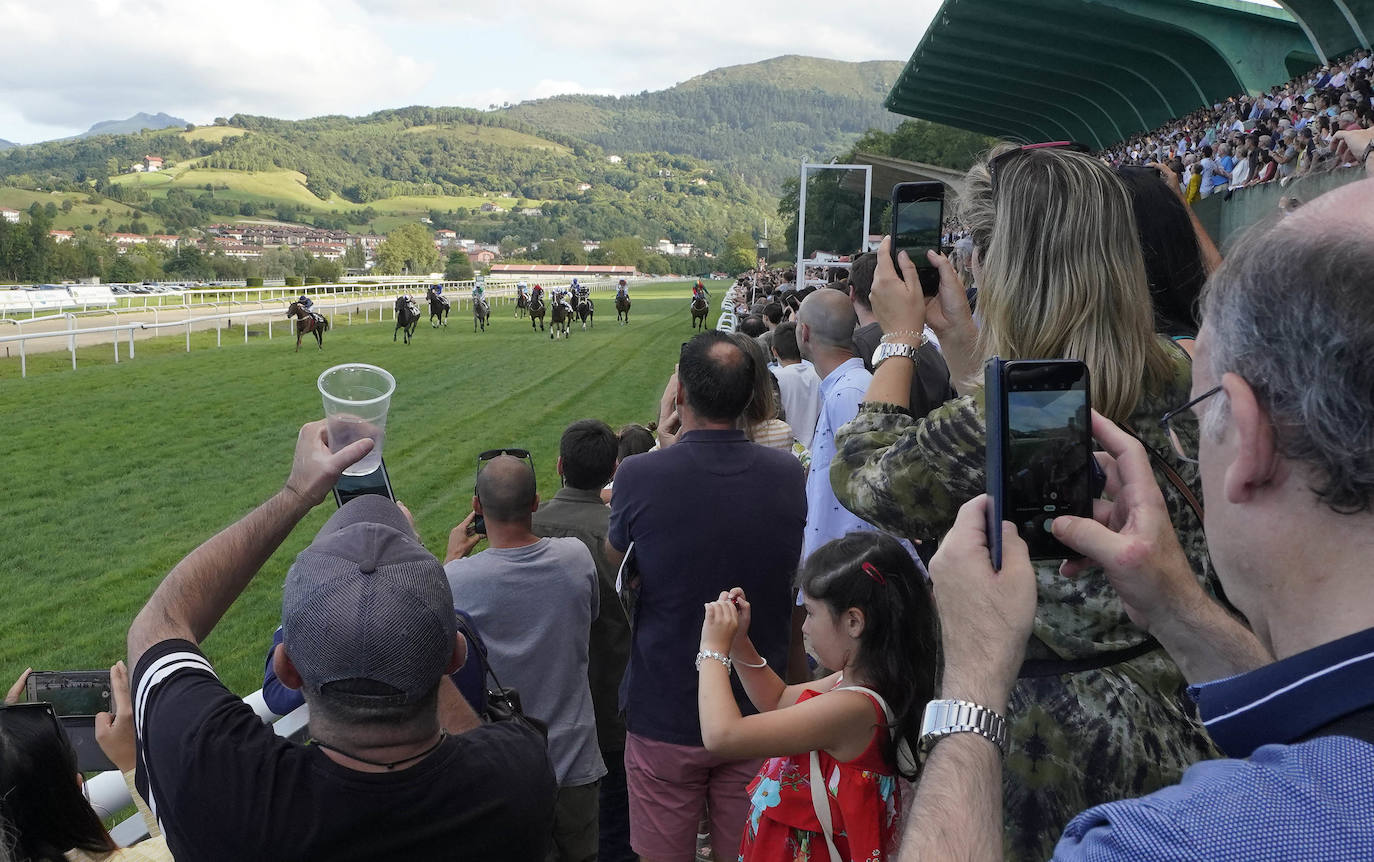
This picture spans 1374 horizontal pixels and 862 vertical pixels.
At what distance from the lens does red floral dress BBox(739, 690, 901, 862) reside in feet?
6.81

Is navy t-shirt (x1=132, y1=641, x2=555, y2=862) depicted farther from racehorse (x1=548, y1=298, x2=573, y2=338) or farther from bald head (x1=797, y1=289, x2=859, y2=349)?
racehorse (x1=548, y1=298, x2=573, y2=338)

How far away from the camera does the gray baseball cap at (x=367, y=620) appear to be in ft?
4.87

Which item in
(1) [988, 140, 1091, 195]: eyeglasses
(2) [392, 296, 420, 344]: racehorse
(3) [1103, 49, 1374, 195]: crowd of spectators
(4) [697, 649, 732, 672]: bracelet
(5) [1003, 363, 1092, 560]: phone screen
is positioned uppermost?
(3) [1103, 49, 1374, 195]: crowd of spectators

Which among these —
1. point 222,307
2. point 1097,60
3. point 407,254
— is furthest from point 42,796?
point 407,254

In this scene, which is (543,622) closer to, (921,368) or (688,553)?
(688,553)

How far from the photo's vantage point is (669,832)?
9.39 feet

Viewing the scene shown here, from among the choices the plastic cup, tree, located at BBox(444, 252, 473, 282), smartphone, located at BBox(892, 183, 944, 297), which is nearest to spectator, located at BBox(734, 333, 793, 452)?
smartphone, located at BBox(892, 183, 944, 297)

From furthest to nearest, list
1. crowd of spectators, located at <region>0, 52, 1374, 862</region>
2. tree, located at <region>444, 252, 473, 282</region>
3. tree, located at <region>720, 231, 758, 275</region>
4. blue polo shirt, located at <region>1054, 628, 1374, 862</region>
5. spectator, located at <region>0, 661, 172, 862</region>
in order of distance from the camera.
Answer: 1. tree, located at <region>720, 231, 758, 275</region>
2. tree, located at <region>444, 252, 473, 282</region>
3. spectator, located at <region>0, 661, 172, 862</region>
4. crowd of spectators, located at <region>0, 52, 1374, 862</region>
5. blue polo shirt, located at <region>1054, 628, 1374, 862</region>

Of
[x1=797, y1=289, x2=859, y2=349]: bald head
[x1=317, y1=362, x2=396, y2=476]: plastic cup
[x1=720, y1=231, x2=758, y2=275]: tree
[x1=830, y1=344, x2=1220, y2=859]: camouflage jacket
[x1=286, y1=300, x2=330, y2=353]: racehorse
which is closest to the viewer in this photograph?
[x1=830, y1=344, x2=1220, y2=859]: camouflage jacket

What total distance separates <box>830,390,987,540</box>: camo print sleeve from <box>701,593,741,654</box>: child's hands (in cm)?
61

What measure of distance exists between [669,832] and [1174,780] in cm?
163

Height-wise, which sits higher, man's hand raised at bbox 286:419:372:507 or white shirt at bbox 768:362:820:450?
man's hand raised at bbox 286:419:372:507

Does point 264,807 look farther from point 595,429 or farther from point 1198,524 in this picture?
point 595,429

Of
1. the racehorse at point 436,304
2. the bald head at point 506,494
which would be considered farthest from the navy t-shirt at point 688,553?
the racehorse at point 436,304
